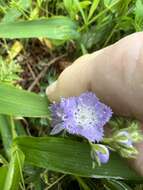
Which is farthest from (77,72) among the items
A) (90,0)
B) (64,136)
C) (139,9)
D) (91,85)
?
(90,0)

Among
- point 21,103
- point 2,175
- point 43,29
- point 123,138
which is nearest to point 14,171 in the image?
point 2,175

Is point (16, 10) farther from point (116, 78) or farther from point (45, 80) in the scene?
point (116, 78)

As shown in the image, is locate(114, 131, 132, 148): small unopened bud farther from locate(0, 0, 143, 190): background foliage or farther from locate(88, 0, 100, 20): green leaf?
locate(88, 0, 100, 20): green leaf

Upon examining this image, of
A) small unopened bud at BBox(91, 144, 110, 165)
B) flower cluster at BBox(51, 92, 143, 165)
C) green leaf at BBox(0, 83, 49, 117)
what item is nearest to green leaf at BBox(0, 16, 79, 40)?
green leaf at BBox(0, 83, 49, 117)

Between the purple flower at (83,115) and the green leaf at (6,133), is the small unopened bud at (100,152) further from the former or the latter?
the green leaf at (6,133)

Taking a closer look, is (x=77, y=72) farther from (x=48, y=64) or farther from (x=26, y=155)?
(x=48, y=64)

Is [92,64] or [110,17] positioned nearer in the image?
[92,64]
